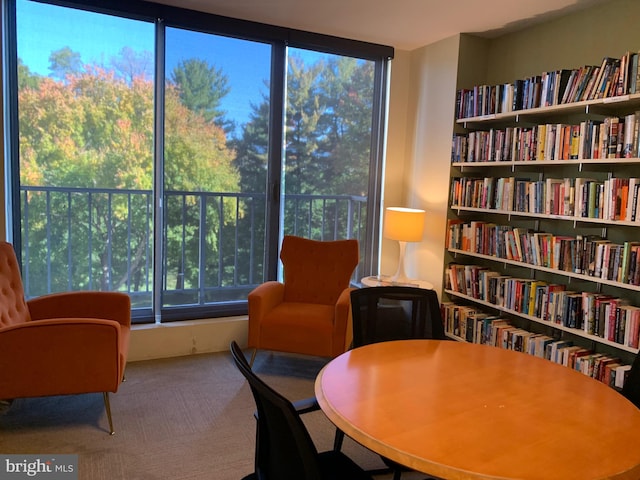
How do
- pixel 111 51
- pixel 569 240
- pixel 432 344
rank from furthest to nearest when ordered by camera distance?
1. pixel 111 51
2. pixel 569 240
3. pixel 432 344

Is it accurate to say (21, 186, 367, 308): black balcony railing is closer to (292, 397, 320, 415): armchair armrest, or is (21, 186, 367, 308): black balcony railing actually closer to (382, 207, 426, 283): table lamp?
(382, 207, 426, 283): table lamp

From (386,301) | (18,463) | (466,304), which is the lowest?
(18,463)

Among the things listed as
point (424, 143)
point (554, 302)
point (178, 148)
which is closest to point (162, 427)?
point (178, 148)

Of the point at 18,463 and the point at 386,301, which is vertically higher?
the point at 386,301

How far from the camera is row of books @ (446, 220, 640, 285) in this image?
2689mm

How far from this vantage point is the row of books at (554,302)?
8.84 feet

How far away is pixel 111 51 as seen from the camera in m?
3.42

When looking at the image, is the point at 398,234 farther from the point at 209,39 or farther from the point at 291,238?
the point at 209,39

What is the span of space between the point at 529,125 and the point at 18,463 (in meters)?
3.69

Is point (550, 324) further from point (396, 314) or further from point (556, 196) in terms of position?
point (396, 314)

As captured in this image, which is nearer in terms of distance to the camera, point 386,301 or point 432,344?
point 432,344

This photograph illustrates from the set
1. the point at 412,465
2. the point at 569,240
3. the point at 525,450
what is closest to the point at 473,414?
the point at 525,450

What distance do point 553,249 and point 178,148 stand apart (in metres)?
2.72

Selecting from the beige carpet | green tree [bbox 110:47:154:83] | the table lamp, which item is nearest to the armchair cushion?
the beige carpet
